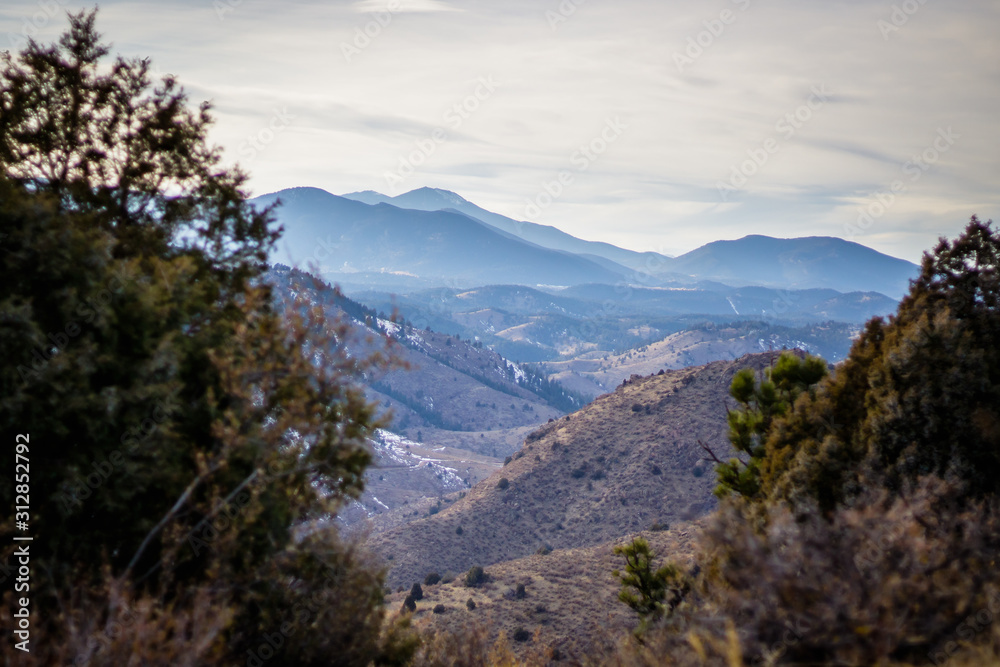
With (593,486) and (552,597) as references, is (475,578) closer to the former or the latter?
(552,597)

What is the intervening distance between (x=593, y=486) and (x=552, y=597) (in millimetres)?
22425

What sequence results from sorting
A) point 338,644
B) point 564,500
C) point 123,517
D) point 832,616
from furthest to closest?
1. point 564,500
2. point 338,644
3. point 123,517
4. point 832,616

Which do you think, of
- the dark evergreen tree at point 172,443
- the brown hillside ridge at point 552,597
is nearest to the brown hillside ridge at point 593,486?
the brown hillside ridge at point 552,597

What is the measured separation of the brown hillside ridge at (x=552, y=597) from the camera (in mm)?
26750

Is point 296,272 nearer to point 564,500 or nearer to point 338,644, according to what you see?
point 338,644

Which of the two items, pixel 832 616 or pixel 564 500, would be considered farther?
pixel 564 500

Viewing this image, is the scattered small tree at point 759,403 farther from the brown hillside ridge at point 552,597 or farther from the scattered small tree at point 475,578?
the scattered small tree at point 475,578

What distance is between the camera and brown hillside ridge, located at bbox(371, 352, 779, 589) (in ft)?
161

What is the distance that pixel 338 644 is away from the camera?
820 cm

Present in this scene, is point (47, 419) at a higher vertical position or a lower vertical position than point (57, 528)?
higher

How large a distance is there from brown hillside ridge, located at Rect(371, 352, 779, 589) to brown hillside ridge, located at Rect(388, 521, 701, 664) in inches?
250

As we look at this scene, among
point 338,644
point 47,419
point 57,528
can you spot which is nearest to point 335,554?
point 338,644

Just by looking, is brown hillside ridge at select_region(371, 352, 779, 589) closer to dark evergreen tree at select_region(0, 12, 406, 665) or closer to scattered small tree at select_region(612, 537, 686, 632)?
scattered small tree at select_region(612, 537, 686, 632)

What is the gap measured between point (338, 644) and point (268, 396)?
11.5 feet
